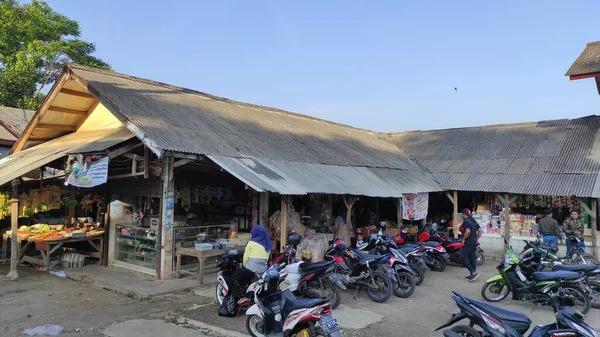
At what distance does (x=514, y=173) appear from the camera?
13.5 metres

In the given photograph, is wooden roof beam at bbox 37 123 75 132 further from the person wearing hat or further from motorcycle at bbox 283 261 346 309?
the person wearing hat

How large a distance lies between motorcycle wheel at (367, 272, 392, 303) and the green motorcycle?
6.04 ft

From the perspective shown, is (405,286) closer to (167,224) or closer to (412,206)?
(167,224)

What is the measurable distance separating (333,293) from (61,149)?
7.21 meters

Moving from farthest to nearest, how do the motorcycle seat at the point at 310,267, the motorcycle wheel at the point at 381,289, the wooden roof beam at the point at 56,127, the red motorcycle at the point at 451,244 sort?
1. the wooden roof beam at the point at 56,127
2. the red motorcycle at the point at 451,244
3. the motorcycle wheel at the point at 381,289
4. the motorcycle seat at the point at 310,267

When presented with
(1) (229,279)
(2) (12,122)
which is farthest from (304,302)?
(2) (12,122)

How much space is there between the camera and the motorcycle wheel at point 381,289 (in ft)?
24.0

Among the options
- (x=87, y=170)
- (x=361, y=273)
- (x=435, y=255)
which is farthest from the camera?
(x=435, y=255)

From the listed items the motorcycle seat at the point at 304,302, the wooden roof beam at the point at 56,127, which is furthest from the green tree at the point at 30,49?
the motorcycle seat at the point at 304,302

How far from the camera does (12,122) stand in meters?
18.2

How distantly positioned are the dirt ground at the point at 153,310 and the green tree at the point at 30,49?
19800mm

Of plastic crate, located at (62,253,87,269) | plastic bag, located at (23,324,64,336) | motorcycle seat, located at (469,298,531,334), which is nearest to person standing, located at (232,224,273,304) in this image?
plastic bag, located at (23,324,64,336)

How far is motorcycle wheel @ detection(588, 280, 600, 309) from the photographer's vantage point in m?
7.16

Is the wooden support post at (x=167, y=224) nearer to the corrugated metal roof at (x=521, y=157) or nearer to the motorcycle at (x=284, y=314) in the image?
the motorcycle at (x=284, y=314)
